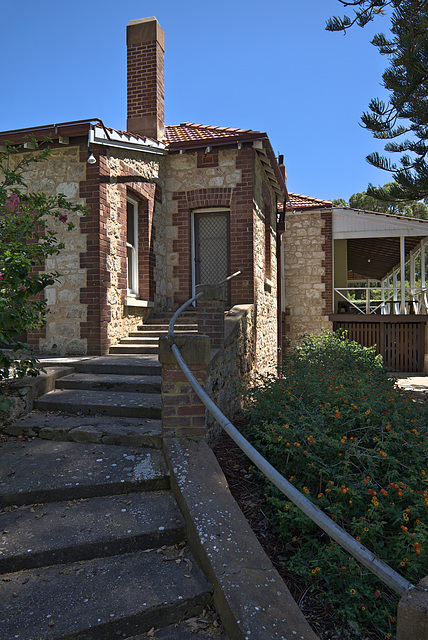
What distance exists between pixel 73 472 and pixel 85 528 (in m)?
0.64

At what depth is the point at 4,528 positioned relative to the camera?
2709mm

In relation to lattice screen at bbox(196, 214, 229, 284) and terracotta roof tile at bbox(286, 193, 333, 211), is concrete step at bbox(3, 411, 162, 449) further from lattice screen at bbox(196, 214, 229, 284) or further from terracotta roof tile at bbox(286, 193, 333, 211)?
terracotta roof tile at bbox(286, 193, 333, 211)

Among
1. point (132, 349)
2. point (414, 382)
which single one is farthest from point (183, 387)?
point (414, 382)

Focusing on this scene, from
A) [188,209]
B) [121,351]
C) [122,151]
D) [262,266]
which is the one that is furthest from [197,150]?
[121,351]

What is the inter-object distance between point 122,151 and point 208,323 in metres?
3.87

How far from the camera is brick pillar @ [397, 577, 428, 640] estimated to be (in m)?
1.34

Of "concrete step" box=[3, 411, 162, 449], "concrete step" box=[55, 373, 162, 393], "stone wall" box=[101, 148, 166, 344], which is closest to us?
"concrete step" box=[3, 411, 162, 449]

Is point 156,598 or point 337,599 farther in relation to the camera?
point 337,599

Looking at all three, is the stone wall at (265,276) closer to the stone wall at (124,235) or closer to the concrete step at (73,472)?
the stone wall at (124,235)

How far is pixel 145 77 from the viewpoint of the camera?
873 cm

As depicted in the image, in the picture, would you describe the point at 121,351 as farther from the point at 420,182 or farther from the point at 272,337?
the point at 420,182

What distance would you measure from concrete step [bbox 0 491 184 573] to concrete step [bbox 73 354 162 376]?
2272 mm

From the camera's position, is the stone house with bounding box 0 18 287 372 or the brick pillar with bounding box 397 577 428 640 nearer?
the brick pillar with bounding box 397 577 428 640

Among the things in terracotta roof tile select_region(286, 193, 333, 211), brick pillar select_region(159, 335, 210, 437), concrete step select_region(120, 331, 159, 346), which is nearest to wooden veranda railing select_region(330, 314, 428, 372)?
terracotta roof tile select_region(286, 193, 333, 211)
